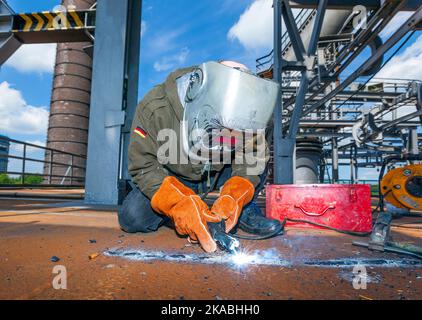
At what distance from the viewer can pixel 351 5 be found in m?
4.05

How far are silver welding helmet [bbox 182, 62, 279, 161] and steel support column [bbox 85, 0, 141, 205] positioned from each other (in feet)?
5.94

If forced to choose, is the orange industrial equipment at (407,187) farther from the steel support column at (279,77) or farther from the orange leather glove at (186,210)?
the orange leather glove at (186,210)

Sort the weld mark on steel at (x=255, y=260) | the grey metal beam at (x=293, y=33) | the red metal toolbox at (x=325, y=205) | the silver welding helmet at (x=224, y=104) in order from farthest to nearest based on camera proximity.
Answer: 1. the grey metal beam at (x=293, y=33)
2. the red metal toolbox at (x=325, y=205)
3. the silver welding helmet at (x=224, y=104)
4. the weld mark on steel at (x=255, y=260)

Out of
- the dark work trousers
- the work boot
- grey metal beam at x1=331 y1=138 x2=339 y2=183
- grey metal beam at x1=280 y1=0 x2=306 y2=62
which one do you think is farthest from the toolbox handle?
grey metal beam at x1=331 y1=138 x2=339 y2=183

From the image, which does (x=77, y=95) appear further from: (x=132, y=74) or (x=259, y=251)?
(x=259, y=251)

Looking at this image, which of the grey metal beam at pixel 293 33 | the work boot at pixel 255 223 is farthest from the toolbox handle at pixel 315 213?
the grey metal beam at pixel 293 33

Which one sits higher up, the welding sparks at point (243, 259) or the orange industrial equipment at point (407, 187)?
the orange industrial equipment at point (407, 187)

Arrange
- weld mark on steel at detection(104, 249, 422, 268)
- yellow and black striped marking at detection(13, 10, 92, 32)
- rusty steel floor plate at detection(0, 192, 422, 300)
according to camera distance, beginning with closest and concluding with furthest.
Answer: rusty steel floor plate at detection(0, 192, 422, 300)
weld mark on steel at detection(104, 249, 422, 268)
yellow and black striped marking at detection(13, 10, 92, 32)

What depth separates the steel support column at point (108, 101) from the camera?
9.44 ft

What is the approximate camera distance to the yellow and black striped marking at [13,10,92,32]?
366 cm

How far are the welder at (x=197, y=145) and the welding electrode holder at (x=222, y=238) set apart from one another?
0.03 metres

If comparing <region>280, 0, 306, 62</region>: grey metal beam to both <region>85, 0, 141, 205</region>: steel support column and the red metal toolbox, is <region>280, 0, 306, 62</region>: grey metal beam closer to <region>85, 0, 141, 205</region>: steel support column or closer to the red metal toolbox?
<region>85, 0, 141, 205</region>: steel support column

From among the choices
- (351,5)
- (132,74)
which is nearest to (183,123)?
(132,74)

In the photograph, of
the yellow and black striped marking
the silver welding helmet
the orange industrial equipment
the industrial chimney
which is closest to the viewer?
the silver welding helmet
